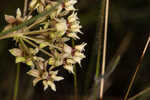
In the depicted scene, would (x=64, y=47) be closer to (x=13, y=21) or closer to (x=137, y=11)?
(x=13, y=21)

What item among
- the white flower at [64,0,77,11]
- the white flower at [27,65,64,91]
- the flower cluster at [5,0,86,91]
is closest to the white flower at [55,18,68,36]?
the flower cluster at [5,0,86,91]

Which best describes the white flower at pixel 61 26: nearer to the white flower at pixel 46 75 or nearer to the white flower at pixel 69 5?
the white flower at pixel 69 5

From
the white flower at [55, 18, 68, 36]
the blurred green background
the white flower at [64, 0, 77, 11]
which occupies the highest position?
the white flower at [64, 0, 77, 11]

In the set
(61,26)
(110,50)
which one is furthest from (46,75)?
(110,50)

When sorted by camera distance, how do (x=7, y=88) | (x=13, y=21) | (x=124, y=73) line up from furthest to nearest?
(x=124, y=73) → (x=7, y=88) → (x=13, y=21)

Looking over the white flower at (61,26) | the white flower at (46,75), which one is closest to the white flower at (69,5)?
the white flower at (61,26)

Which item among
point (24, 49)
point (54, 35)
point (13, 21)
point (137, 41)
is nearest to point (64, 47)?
point (54, 35)

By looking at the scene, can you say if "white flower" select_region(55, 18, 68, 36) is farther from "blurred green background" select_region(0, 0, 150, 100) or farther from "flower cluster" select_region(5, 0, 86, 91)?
"blurred green background" select_region(0, 0, 150, 100)

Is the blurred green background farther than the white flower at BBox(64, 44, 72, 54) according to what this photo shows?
Yes
